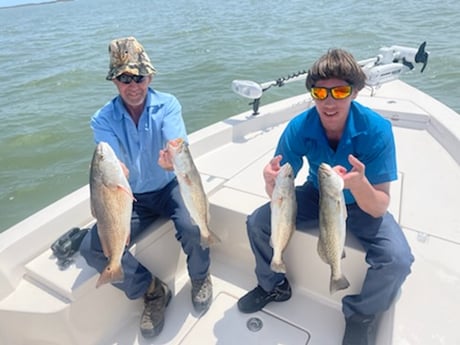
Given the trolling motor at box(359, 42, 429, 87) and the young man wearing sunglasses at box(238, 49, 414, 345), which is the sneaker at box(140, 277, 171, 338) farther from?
the trolling motor at box(359, 42, 429, 87)

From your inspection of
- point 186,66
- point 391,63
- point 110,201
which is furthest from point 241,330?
point 186,66

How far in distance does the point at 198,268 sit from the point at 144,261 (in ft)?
1.42

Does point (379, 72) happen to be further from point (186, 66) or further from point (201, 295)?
point (186, 66)

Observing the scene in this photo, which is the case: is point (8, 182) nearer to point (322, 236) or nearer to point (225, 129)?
point (225, 129)

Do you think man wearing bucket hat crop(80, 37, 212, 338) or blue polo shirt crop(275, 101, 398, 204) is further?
man wearing bucket hat crop(80, 37, 212, 338)

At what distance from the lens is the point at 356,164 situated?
1.83 metres

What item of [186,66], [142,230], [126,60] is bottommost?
[186,66]

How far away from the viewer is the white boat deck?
→ 2.12 m

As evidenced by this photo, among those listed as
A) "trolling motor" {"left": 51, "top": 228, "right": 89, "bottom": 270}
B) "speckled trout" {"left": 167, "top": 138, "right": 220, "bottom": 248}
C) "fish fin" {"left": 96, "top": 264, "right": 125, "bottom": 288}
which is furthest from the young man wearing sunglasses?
"trolling motor" {"left": 51, "top": 228, "right": 89, "bottom": 270}

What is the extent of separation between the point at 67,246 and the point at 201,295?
1050 millimetres

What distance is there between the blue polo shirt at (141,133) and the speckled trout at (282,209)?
1005mm

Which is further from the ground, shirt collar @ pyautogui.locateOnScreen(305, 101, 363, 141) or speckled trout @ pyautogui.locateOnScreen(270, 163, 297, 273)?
shirt collar @ pyautogui.locateOnScreen(305, 101, 363, 141)

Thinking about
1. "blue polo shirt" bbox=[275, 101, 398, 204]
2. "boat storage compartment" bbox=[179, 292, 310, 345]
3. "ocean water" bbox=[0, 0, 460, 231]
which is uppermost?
"blue polo shirt" bbox=[275, 101, 398, 204]

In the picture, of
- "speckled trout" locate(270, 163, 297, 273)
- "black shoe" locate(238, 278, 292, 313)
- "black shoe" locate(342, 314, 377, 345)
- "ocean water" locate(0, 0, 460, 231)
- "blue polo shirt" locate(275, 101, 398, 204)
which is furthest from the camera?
"ocean water" locate(0, 0, 460, 231)
